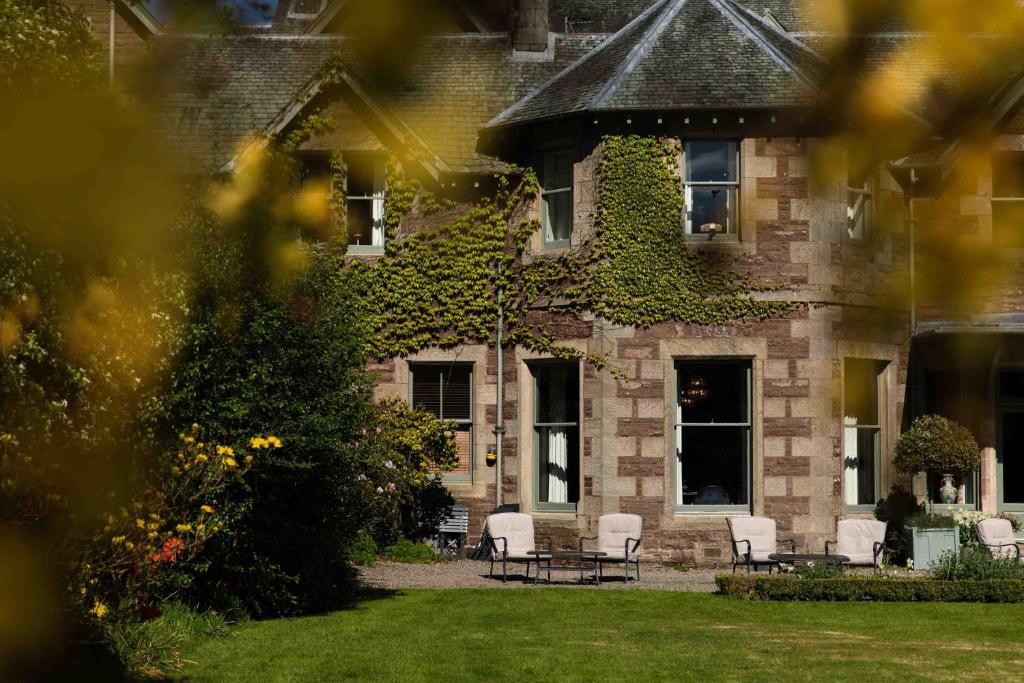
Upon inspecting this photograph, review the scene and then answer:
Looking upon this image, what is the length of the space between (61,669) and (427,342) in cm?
1228

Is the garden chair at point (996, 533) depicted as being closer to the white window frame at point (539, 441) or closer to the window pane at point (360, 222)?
the white window frame at point (539, 441)

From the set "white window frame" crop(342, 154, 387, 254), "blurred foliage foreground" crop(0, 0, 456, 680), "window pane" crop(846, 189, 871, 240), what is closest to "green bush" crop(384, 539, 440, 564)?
"blurred foliage foreground" crop(0, 0, 456, 680)

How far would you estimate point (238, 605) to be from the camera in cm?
1361

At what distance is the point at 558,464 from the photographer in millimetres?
21000

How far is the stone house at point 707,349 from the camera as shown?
19.8m

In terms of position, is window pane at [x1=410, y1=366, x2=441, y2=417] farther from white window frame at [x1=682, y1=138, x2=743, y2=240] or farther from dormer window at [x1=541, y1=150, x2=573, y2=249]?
white window frame at [x1=682, y1=138, x2=743, y2=240]

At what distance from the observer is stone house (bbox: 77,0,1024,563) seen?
19.8 meters

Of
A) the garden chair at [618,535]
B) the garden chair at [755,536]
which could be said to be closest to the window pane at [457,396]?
the garden chair at [618,535]

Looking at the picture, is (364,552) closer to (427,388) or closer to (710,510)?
(427,388)

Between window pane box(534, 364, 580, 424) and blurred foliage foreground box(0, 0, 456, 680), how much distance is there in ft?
10.7

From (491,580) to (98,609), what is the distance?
29.6 ft

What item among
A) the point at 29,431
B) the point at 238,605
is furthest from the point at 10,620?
the point at 238,605

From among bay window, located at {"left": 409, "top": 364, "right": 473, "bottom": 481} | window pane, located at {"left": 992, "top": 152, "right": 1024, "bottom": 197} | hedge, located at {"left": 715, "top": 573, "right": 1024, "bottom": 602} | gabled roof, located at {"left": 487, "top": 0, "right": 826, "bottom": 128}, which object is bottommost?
hedge, located at {"left": 715, "top": 573, "right": 1024, "bottom": 602}

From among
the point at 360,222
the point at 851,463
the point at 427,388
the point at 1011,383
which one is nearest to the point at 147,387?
the point at 427,388
